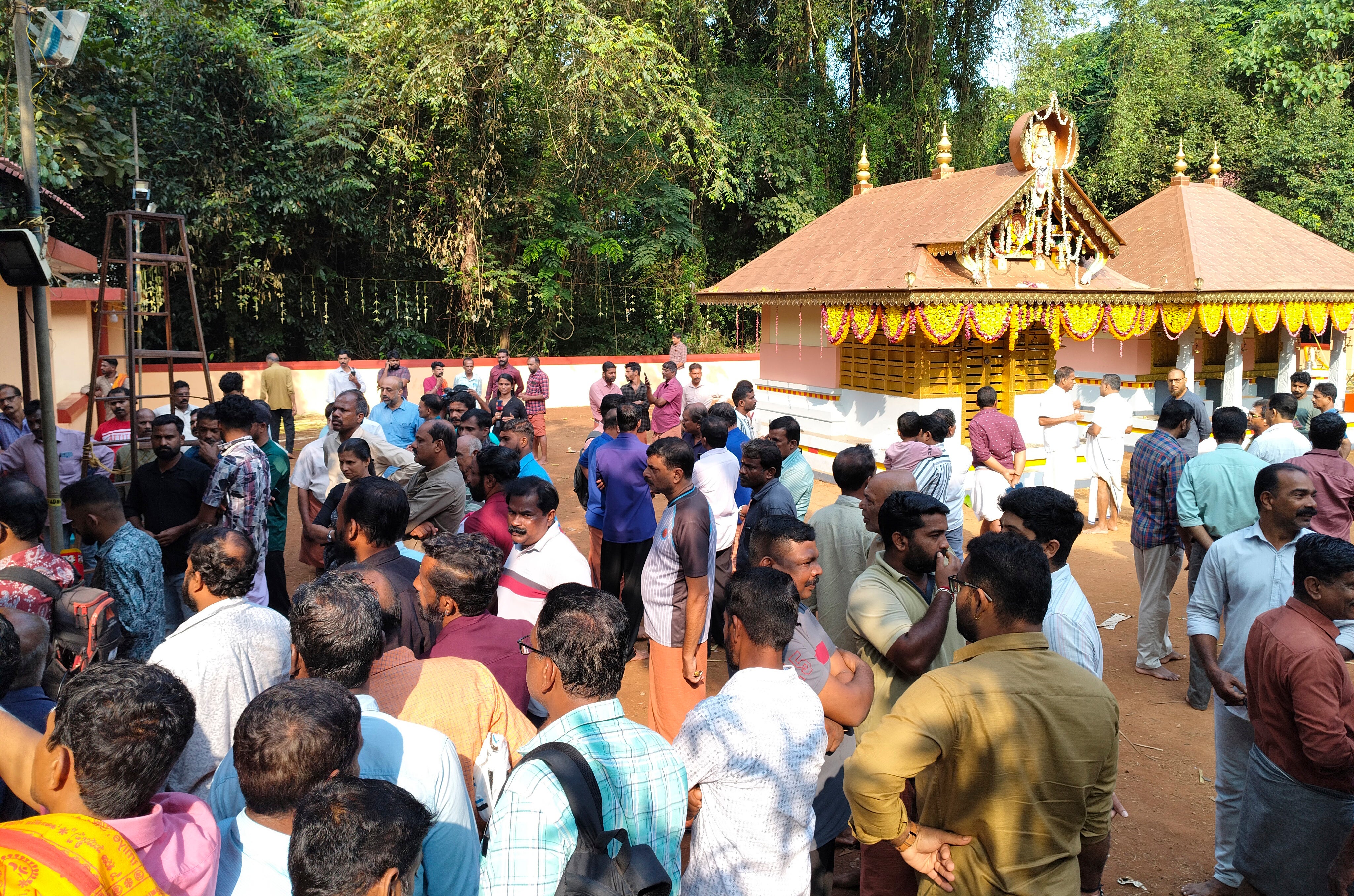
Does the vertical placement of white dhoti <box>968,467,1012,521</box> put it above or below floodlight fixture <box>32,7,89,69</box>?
below

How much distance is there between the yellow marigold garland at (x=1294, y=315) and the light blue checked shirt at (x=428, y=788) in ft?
50.1

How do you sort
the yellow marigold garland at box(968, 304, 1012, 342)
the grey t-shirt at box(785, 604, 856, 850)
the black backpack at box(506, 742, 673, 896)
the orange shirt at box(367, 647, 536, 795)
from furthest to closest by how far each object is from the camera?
1. the yellow marigold garland at box(968, 304, 1012, 342)
2. the grey t-shirt at box(785, 604, 856, 850)
3. the orange shirt at box(367, 647, 536, 795)
4. the black backpack at box(506, 742, 673, 896)

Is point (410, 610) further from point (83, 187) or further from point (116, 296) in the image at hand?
point (83, 187)

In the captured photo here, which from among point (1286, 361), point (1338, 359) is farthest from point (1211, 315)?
point (1338, 359)

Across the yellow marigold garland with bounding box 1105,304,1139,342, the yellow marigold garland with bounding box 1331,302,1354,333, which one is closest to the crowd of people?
the yellow marigold garland with bounding box 1105,304,1139,342

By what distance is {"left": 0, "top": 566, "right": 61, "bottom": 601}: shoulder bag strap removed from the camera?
3.38m

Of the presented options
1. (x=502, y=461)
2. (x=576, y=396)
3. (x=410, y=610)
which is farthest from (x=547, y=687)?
(x=576, y=396)

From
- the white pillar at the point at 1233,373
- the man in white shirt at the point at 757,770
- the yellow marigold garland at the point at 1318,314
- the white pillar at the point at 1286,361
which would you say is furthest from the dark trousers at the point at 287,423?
the white pillar at the point at 1286,361

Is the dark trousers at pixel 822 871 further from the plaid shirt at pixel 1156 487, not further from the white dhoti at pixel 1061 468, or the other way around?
the white dhoti at pixel 1061 468

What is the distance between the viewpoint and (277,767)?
1.97 m

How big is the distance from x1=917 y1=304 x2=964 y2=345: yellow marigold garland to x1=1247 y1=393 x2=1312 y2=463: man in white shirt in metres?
4.10

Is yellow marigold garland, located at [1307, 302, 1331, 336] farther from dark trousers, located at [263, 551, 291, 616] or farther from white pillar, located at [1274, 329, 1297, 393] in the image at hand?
dark trousers, located at [263, 551, 291, 616]

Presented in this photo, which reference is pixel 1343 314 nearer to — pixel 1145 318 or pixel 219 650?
pixel 1145 318

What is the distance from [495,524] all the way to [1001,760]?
124 inches
